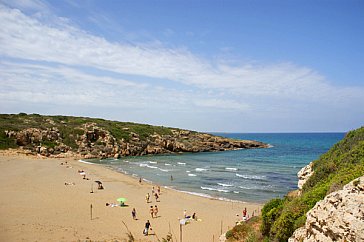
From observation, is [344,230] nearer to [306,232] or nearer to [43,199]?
[306,232]

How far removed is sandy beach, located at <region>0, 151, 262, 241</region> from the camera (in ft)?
56.1

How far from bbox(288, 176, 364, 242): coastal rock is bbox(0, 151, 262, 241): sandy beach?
638 cm

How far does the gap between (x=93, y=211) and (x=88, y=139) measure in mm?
51970

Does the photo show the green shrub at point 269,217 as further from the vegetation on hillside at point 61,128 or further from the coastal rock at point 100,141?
the vegetation on hillside at point 61,128

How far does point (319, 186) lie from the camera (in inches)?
392

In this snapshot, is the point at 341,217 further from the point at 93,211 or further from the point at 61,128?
the point at 61,128

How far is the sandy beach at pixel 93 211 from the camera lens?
17.1m

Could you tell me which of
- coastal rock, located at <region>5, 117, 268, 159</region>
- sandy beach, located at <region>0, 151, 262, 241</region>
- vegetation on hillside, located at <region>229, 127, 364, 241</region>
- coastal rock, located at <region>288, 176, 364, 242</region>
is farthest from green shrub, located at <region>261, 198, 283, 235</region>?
coastal rock, located at <region>5, 117, 268, 159</region>

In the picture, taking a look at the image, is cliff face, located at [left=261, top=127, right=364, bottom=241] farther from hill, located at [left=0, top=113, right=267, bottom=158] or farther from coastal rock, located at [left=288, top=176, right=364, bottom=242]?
hill, located at [left=0, top=113, right=267, bottom=158]

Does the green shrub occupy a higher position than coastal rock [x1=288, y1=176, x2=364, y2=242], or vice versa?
coastal rock [x1=288, y1=176, x2=364, y2=242]

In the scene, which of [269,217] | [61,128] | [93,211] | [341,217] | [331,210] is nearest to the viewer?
[341,217]

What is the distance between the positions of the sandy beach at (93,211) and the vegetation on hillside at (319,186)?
215 inches

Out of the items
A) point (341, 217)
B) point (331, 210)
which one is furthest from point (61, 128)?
point (341, 217)

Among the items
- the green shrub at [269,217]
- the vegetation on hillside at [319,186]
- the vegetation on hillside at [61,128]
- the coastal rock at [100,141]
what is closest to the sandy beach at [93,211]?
the vegetation on hillside at [319,186]
